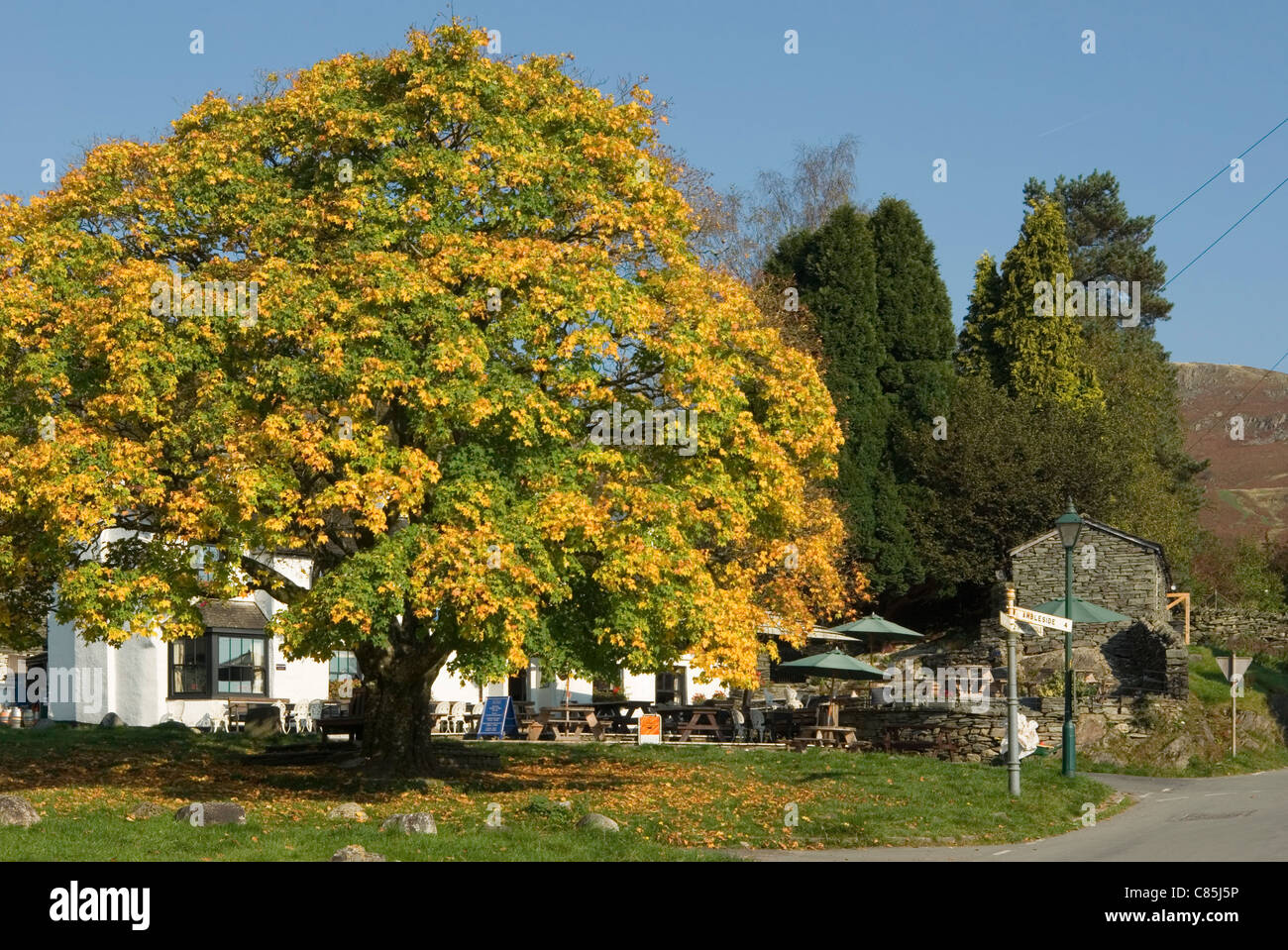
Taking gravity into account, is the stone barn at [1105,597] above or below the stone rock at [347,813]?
above

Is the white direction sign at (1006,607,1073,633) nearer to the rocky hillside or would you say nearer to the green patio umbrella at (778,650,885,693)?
the green patio umbrella at (778,650,885,693)

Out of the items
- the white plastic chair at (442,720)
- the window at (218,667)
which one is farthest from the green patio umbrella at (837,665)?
the window at (218,667)

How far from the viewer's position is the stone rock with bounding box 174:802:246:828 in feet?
55.2

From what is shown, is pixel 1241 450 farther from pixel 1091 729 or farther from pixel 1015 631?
pixel 1015 631

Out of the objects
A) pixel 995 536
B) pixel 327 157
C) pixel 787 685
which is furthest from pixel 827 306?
pixel 327 157

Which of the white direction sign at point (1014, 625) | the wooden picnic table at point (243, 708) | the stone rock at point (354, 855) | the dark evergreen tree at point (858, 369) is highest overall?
the dark evergreen tree at point (858, 369)

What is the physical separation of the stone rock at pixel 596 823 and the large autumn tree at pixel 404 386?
2576mm

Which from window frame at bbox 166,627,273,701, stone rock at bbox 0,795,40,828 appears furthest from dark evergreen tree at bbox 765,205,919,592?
stone rock at bbox 0,795,40,828

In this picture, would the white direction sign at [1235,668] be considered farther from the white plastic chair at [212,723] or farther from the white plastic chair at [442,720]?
the white plastic chair at [212,723]

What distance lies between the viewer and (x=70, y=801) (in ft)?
63.0

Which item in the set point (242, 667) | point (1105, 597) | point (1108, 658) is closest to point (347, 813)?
point (242, 667)

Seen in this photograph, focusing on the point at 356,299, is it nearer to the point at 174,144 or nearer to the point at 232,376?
the point at 232,376

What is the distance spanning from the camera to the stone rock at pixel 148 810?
Answer: 698 inches

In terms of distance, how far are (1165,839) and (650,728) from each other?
1547cm
